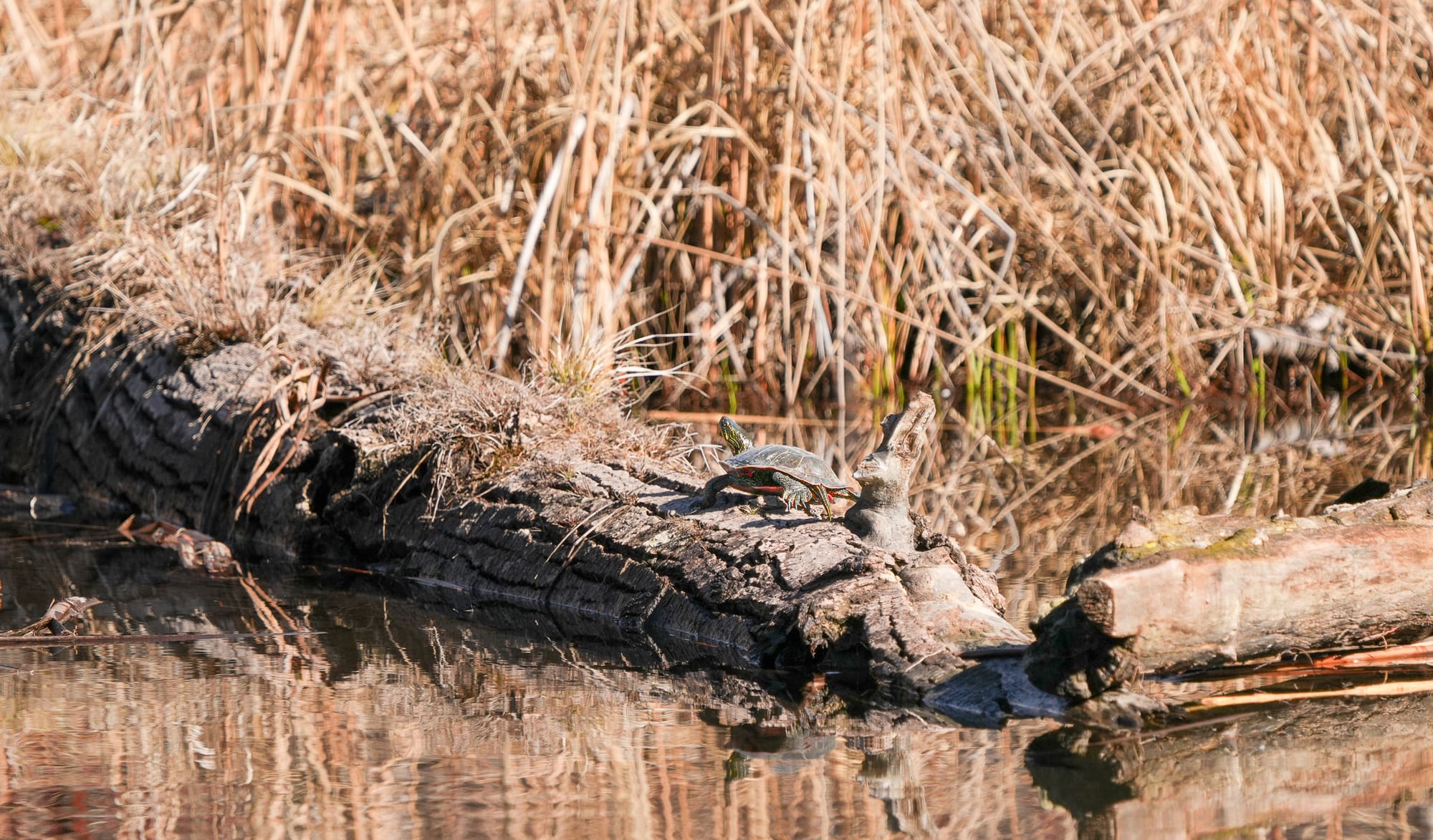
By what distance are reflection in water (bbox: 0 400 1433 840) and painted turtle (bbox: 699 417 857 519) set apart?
491mm

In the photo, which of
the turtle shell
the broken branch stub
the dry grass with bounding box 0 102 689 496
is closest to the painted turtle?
the turtle shell

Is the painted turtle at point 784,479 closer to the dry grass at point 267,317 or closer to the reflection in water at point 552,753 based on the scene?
the reflection in water at point 552,753

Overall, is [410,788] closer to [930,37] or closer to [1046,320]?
[1046,320]

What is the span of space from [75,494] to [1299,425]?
516 cm

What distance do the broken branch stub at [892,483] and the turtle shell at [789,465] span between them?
133mm

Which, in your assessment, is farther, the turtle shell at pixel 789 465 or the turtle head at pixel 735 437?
the turtle head at pixel 735 437

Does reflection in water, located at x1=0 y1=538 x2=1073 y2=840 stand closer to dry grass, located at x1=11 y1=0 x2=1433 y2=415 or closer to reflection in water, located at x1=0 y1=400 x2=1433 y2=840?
reflection in water, located at x1=0 y1=400 x2=1433 y2=840

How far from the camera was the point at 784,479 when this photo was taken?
3436 mm

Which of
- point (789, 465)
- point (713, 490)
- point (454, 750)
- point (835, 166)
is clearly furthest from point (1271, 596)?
point (835, 166)

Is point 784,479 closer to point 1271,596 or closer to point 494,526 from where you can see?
point 494,526

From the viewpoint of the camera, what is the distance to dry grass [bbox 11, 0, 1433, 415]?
6109 mm

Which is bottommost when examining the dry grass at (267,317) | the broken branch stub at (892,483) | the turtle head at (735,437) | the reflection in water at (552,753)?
the reflection in water at (552,753)

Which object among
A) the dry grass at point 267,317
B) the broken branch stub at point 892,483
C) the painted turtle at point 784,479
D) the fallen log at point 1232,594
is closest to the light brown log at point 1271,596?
the fallen log at point 1232,594

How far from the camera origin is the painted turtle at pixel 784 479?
336 centimetres
